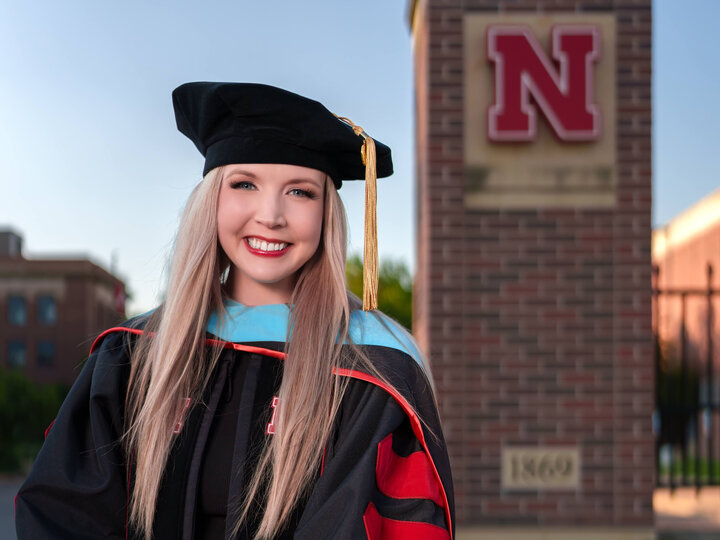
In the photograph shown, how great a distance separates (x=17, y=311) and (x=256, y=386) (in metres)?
55.3

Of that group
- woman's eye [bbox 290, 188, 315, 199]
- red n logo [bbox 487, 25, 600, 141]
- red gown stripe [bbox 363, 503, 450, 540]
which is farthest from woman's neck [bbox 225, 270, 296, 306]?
Result: red n logo [bbox 487, 25, 600, 141]

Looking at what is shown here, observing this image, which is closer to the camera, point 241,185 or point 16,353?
point 241,185

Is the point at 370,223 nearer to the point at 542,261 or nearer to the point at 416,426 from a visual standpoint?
the point at 416,426

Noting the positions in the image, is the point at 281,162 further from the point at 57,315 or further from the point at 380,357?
the point at 57,315

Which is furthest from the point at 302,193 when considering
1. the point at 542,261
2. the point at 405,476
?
the point at 542,261

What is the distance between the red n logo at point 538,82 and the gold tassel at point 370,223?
343cm

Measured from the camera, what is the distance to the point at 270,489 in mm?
1953

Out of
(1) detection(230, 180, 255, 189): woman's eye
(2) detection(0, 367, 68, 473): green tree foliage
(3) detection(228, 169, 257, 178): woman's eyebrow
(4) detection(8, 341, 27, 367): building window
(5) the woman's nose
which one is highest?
(3) detection(228, 169, 257, 178): woman's eyebrow

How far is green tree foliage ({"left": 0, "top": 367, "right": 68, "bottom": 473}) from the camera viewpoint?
1730cm

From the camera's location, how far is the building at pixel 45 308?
51969mm

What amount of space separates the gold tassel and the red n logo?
343cm

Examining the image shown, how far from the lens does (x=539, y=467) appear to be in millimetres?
5445

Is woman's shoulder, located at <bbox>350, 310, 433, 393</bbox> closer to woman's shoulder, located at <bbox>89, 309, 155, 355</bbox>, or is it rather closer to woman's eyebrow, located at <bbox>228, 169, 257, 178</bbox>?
woman's eyebrow, located at <bbox>228, 169, 257, 178</bbox>

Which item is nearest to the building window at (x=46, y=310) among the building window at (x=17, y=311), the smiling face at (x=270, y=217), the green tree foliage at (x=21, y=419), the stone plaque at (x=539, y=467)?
the building window at (x=17, y=311)
